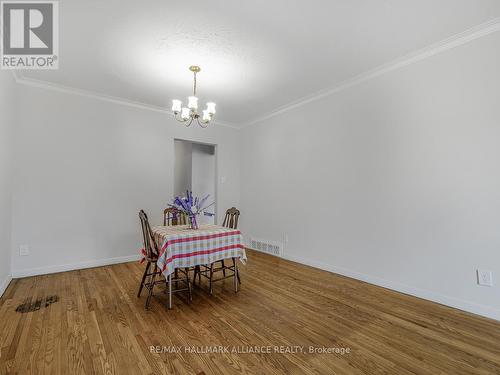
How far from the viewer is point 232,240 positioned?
2789 millimetres

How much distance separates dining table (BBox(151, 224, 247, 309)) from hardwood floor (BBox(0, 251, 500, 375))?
418 millimetres

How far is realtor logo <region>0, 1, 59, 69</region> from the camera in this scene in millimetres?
2062

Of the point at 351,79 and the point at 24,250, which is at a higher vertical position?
the point at 351,79

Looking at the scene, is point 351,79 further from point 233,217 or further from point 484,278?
point 484,278

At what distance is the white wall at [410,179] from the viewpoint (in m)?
2.26

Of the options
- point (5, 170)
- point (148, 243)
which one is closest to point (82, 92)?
point (5, 170)

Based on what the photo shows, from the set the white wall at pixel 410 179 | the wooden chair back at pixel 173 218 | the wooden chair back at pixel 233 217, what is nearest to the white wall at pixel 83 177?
the wooden chair back at pixel 173 218

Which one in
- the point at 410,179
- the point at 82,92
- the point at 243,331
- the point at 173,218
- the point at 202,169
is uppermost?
the point at 82,92

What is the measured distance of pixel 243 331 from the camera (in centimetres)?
197

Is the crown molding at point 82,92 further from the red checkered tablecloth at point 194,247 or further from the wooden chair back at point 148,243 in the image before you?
the red checkered tablecloth at point 194,247

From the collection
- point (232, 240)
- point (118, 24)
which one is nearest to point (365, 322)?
point (232, 240)

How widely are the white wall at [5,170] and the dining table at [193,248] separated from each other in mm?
1729

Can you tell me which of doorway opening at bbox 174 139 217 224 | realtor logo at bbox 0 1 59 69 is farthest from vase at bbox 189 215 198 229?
doorway opening at bbox 174 139 217 224

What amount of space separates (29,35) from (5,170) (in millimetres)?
1518
